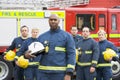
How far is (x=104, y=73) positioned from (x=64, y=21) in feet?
A: 14.2

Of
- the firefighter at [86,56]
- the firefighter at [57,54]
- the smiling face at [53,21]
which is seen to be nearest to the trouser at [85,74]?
the firefighter at [86,56]

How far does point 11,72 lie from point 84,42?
14.0ft

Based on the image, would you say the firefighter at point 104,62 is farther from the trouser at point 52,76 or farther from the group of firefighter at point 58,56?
the trouser at point 52,76

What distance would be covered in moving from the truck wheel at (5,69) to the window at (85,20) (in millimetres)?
2593

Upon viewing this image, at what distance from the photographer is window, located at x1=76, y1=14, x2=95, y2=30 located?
1462cm

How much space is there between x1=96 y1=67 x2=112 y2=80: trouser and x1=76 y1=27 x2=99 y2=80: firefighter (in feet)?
1.13

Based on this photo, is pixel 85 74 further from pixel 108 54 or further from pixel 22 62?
pixel 22 62

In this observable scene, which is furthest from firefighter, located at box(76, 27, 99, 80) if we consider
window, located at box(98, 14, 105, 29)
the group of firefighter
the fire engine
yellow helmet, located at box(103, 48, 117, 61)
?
window, located at box(98, 14, 105, 29)

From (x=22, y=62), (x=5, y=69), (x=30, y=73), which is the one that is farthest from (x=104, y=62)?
(x=5, y=69)

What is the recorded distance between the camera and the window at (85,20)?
14.6 metres

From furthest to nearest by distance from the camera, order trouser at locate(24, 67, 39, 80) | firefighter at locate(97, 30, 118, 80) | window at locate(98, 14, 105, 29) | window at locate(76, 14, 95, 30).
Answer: window at locate(98, 14, 105, 29) → window at locate(76, 14, 95, 30) → firefighter at locate(97, 30, 118, 80) → trouser at locate(24, 67, 39, 80)

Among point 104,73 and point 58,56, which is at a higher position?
point 58,56

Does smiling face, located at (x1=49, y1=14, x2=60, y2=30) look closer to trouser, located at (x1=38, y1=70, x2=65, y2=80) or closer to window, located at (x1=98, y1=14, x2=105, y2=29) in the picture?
trouser, located at (x1=38, y1=70, x2=65, y2=80)

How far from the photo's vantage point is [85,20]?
14703mm
